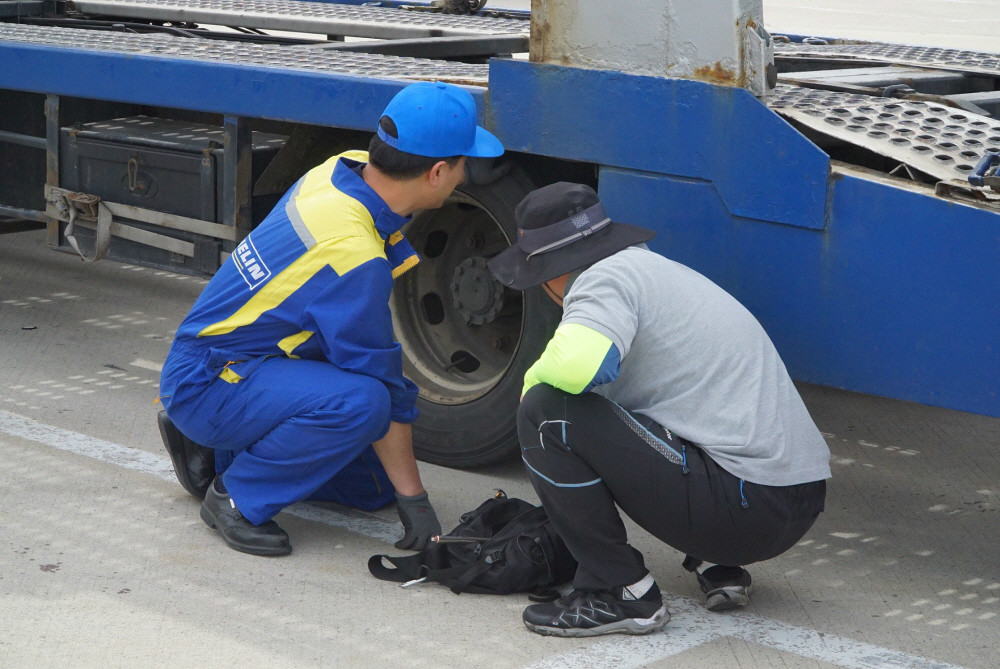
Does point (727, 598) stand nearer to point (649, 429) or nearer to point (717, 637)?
point (717, 637)

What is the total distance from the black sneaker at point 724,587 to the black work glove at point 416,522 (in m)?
0.71

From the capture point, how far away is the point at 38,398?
4523 mm

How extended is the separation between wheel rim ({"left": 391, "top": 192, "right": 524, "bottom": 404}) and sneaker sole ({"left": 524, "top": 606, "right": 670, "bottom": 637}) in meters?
1.20

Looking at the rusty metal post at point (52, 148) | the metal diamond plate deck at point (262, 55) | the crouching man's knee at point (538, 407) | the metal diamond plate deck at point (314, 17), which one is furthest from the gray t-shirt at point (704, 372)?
the metal diamond plate deck at point (314, 17)

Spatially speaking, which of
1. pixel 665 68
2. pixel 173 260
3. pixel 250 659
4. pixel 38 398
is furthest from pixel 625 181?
pixel 38 398

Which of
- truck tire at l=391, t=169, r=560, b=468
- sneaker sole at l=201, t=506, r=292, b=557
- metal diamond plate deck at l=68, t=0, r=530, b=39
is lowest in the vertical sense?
sneaker sole at l=201, t=506, r=292, b=557

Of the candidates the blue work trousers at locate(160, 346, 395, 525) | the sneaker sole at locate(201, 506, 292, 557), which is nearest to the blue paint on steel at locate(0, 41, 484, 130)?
the blue work trousers at locate(160, 346, 395, 525)

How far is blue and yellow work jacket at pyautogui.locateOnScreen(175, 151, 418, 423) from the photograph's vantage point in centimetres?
314

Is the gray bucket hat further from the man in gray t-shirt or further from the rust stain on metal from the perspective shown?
the rust stain on metal

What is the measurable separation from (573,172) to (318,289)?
36.0 inches

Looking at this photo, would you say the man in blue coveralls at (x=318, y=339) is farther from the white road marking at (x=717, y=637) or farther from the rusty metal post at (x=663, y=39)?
the white road marking at (x=717, y=637)

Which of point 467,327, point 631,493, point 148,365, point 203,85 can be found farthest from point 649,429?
point 148,365

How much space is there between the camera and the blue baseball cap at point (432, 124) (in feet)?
10.4

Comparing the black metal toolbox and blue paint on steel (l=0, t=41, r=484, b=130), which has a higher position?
blue paint on steel (l=0, t=41, r=484, b=130)
